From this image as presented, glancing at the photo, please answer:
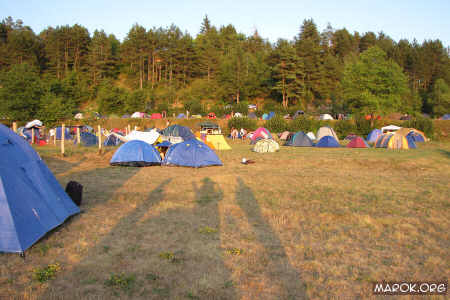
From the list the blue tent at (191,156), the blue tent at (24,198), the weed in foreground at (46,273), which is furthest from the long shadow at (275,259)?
the blue tent at (191,156)

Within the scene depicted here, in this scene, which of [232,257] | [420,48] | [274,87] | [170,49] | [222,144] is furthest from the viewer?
[420,48]

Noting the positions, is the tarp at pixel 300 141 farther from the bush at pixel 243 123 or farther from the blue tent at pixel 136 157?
the blue tent at pixel 136 157

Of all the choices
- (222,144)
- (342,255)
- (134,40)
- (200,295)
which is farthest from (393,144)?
(134,40)

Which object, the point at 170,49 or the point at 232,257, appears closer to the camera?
the point at 232,257

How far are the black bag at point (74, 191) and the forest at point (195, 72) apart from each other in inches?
1731

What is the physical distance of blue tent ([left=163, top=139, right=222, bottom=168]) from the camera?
14125 millimetres

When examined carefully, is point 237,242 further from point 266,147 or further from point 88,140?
point 88,140

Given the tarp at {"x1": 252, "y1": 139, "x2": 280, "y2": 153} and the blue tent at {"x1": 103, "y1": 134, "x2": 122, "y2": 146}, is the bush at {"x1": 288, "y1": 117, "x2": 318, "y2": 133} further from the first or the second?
the blue tent at {"x1": 103, "y1": 134, "x2": 122, "y2": 146}

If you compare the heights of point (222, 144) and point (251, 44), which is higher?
point (251, 44)

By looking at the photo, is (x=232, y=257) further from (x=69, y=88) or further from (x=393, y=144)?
(x=69, y=88)

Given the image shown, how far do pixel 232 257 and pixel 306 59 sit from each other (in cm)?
5943

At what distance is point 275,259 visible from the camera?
482 centimetres

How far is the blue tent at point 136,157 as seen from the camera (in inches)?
562

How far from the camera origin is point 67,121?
4234 cm
